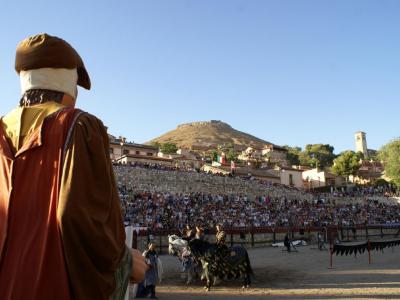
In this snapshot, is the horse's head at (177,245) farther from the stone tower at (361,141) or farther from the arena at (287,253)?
the stone tower at (361,141)

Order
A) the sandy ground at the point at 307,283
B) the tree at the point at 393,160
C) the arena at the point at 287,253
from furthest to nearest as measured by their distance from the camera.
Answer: the tree at the point at 393,160
the arena at the point at 287,253
the sandy ground at the point at 307,283

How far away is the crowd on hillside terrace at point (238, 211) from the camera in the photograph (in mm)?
31141

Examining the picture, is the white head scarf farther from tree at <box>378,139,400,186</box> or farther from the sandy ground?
tree at <box>378,139,400,186</box>

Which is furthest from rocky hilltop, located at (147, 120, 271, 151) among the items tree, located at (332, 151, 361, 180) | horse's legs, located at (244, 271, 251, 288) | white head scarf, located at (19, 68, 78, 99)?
white head scarf, located at (19, 68, 78, 99)

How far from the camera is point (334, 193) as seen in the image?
5522cm

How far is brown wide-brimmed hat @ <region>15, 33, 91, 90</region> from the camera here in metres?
2.13

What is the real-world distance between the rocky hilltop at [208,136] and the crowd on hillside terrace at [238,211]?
104 meters

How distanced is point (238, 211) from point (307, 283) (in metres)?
24.9

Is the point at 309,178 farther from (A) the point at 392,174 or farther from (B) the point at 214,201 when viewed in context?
(B) the point at 214,201

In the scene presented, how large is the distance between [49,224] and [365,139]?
150 meters

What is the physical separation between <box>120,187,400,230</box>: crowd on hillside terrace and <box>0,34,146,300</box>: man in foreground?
24.2 metres

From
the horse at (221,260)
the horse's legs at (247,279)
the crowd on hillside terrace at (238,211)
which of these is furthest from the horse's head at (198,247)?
the crowd on hillside terrace at (238,211)

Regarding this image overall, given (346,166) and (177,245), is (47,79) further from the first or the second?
(346,166)

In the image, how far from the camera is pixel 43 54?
2.13 metres
